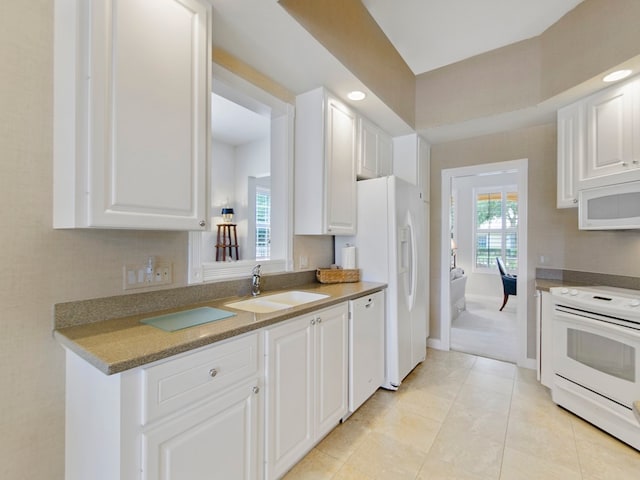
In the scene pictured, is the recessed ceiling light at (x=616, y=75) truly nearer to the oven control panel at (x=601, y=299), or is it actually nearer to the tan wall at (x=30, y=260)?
the oven control panel at (x=601, y=299)

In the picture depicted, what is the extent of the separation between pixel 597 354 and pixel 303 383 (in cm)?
204

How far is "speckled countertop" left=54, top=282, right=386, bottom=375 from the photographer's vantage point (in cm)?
97

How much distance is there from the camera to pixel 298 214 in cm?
247

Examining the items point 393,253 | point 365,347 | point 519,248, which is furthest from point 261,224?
point 519,248

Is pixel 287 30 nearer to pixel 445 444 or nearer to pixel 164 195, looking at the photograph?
pixel 164 195

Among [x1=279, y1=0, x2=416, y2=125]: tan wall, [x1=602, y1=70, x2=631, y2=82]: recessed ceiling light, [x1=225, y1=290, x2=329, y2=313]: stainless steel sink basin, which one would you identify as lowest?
[x1=225, y1=290, x2=329, y2=313]: stainless steel sink basin

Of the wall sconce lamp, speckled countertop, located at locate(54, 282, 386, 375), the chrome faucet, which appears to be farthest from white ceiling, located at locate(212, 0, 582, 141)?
the wall sconce lamp

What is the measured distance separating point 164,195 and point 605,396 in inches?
116

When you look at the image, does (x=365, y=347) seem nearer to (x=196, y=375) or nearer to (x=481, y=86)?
(x=196, y=375)

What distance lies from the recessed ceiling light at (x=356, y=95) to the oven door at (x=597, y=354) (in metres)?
2.27

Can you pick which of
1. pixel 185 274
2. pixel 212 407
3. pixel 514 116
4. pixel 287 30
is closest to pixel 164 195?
pixel 185 274

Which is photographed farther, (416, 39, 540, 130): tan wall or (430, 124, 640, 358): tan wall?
(416, 39, 540, 130): tan wall

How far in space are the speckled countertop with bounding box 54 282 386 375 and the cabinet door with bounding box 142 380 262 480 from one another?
257 millimetres

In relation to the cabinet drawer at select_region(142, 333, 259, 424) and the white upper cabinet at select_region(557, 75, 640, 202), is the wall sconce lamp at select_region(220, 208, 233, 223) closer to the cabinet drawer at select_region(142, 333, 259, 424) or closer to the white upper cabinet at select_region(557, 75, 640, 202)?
the cabinet drawer at select_region(142, 333, 259, 424)
